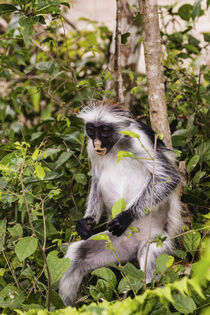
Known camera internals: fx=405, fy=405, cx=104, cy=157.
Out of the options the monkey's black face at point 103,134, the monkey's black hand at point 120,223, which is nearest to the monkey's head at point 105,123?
the monkey's black face at point 103,134

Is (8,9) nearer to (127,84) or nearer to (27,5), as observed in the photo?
(27,5)

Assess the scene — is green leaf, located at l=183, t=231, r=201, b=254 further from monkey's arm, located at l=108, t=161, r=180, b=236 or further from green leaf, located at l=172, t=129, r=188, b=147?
green leaf, located at l=172, t=129, r=188, b=147

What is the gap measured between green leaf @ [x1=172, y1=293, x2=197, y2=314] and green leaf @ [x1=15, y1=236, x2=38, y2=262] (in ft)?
2.42

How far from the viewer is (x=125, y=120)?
2.98 m

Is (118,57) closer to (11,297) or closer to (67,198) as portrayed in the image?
(67,198)

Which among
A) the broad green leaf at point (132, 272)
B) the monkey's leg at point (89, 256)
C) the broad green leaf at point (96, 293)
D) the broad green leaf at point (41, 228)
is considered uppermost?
the broad green leaf at point (132, 272)

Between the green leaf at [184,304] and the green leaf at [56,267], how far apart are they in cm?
58

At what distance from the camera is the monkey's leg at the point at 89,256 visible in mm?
2773

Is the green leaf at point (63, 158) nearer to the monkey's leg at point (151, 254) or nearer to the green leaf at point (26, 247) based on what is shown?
the monkey's leg at point (151, 254)

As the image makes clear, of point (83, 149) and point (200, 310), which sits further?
point (83, 149)

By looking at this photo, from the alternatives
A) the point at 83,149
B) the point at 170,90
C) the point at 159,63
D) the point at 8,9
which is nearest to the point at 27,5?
the point at 8,9

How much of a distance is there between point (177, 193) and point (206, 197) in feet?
1.12

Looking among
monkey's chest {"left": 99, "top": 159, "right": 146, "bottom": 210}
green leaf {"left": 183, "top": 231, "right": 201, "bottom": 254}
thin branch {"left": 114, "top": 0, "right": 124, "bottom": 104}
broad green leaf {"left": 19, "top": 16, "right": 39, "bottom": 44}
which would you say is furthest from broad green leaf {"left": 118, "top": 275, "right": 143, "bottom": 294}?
thin branch {"left": 114, "top": 0, "right": 124, "bottom": 104}

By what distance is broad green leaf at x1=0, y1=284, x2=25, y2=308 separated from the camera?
2153mm
